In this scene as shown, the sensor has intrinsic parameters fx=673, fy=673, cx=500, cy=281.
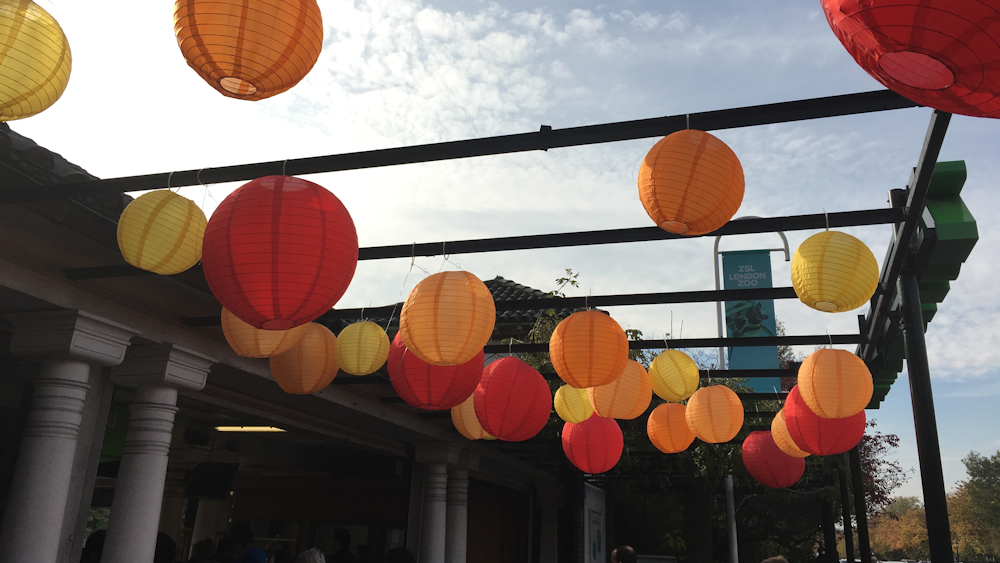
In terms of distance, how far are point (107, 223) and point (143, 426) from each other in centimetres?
177

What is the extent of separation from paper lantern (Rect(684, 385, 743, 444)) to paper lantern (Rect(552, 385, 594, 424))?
100cm

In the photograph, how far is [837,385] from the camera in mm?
4742

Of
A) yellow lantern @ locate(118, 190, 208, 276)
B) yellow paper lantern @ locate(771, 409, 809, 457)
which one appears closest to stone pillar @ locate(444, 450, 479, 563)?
yellow paper lantern @ locate(771, 409, 809, 457)

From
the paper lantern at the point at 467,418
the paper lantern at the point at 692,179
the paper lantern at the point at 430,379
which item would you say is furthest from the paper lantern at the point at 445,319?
the paper lantern at the point at 467,418

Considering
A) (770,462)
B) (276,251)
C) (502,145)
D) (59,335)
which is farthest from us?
(770,462)

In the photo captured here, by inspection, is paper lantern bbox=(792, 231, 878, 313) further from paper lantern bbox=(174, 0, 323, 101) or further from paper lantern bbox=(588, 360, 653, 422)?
paper lantern bbox=(174, 0, 323, 101)

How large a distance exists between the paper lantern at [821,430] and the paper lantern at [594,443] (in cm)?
168

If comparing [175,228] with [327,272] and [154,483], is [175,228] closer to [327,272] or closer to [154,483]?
[327,272]

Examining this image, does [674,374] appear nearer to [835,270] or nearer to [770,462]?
[770,462]

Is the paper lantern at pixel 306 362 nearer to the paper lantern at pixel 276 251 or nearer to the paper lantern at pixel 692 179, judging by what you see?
Result: the paper lantern at pixel 276 251

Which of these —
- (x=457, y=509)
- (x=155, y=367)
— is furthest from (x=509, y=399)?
(x=457, y=509)

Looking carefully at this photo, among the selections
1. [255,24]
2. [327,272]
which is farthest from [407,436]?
[255,24]

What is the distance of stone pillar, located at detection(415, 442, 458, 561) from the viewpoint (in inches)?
376

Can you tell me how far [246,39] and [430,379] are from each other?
8.49ft
